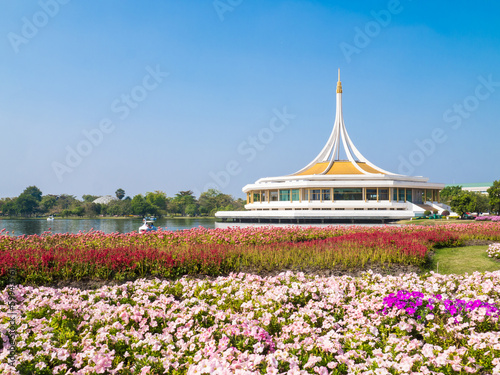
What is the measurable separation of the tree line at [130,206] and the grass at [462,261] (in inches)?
2220

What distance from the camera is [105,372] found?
385 cm

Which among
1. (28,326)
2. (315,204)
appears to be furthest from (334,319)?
(315,204)

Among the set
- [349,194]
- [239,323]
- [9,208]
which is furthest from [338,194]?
[9,208]

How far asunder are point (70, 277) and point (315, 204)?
30.0 meters

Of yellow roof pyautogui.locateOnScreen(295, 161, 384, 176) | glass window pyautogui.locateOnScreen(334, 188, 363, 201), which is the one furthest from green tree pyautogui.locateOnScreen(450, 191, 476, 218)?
yellow roof pyautogui.locateOnScreen(295, 161, 384, 176)

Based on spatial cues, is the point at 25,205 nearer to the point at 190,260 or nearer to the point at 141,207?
the point at 141,207

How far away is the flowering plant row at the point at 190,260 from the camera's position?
8.33 metres

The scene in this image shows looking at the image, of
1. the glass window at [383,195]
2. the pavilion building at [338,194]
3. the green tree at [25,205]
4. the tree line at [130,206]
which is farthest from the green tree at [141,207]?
the glass window at [383,195]

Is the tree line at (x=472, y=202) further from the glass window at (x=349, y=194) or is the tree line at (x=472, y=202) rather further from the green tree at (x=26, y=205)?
the green tree at (x=26, y=205)

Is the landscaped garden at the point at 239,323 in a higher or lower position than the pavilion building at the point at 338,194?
lower

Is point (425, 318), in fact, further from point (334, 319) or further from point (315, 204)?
point (315, 204)

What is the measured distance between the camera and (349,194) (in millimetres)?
37312

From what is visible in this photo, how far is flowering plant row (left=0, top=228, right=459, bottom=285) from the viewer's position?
8.33 meters

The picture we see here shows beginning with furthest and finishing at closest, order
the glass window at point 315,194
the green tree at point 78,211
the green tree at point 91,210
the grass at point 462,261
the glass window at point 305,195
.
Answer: the green tree at point 91,210, the green tree at point 78,211, the glass window at point 305,195, the glass window at point 315,194, the grass at point 462,261
